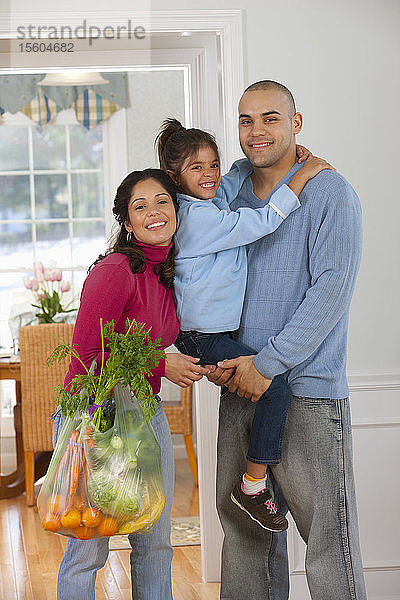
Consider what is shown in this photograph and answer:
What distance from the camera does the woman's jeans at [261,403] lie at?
211 centimetres

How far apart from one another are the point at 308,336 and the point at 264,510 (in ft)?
1.75

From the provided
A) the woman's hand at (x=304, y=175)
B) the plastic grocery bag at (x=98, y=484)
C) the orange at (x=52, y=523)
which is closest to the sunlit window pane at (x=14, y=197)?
the woman's hand at (x=304, y=175)

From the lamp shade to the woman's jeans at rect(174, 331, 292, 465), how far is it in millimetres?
3684

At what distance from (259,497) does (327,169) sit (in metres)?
0.98

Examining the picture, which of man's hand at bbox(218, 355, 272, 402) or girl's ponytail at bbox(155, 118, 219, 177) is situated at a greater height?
girl's ponytail at bbox(155, 118, 219, 177)

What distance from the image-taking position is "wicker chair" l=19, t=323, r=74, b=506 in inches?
169

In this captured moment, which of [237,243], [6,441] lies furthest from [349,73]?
[6,441]

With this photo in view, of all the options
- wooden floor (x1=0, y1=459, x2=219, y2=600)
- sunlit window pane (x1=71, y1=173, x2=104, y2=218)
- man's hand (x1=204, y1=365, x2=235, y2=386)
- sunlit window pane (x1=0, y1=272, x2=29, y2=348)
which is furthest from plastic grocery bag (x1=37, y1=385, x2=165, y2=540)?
sunlit window pane (x1=71, y1=173, x2=104, y2=218)

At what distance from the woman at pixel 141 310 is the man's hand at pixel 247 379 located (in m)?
0.09

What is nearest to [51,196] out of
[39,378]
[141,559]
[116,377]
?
[39,378]

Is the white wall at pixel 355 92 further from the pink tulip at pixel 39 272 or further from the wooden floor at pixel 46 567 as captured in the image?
the pink tulip at pixel 39 272

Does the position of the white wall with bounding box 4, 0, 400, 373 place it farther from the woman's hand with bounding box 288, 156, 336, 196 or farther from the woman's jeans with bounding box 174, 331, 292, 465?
the woman's jeans with bounding box 174, 331, 292, 465

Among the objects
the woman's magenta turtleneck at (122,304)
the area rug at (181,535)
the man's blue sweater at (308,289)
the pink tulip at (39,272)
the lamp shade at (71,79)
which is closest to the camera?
the woman's magenta turtleneck at (122,304)

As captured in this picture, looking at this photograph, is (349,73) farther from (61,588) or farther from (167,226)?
(61,588)
